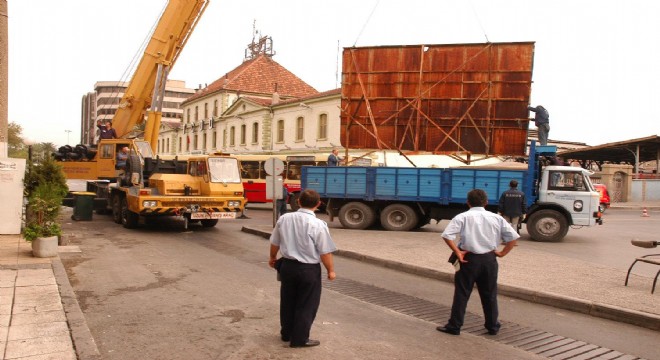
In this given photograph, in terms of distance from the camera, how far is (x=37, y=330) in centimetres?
548

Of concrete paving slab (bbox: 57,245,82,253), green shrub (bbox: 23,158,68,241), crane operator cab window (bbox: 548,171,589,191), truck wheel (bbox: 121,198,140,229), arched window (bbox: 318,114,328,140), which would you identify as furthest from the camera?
arched window (bbox: 318,114,328,140)

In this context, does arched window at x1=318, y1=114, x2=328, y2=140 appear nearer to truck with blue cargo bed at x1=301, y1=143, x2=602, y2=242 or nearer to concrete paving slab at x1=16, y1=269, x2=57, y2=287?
truck with blue cargo bed at x1=301, y1=143, x2=602, y2=242

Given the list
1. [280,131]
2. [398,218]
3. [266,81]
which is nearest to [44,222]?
[398,218]

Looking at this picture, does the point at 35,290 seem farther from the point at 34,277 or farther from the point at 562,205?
the point at 562,205

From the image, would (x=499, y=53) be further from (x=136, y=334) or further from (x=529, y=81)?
(x=136, y=334)

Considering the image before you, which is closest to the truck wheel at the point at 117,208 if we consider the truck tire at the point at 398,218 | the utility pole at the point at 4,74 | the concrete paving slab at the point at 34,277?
the utility pole at the point at 4,74

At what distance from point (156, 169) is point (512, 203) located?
1037cm

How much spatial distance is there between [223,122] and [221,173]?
36845 mm

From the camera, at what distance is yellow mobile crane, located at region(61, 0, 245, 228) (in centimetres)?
1509

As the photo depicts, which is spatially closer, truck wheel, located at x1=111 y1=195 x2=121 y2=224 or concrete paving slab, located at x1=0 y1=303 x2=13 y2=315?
concrete paving slab, located at x1=0 y1=303 x2=13 y2=315

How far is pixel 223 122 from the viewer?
5169cm

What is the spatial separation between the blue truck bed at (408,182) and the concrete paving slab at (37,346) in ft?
41.3

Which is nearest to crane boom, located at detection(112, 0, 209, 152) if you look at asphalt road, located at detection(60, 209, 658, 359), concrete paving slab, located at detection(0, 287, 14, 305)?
asphalt road, located at detection(60, 209, 658, 359)

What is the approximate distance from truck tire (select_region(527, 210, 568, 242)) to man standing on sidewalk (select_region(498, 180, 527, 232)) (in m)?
0.87
